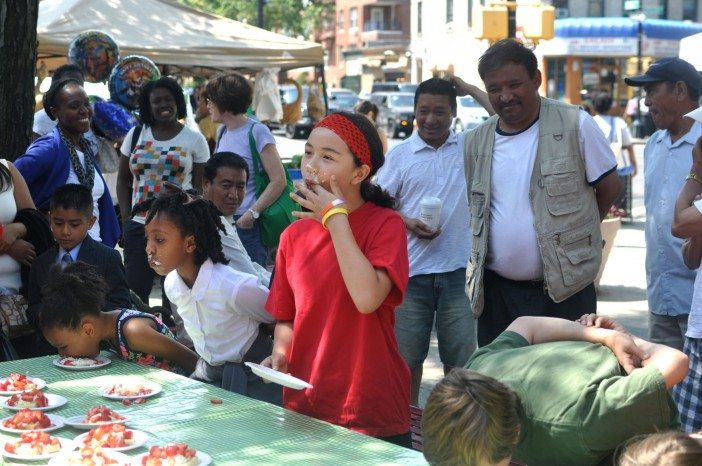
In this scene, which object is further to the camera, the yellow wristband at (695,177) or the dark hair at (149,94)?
the dark hair at (149,94)

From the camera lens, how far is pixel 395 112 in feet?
130

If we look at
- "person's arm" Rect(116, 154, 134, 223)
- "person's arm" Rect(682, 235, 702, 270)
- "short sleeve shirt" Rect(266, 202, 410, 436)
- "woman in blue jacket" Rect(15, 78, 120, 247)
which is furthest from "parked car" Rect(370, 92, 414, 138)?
"short sleeve shirt" Rect(266, 202, 410, 436)

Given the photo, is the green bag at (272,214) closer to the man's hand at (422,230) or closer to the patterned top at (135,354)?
the man's hand at (422,230)

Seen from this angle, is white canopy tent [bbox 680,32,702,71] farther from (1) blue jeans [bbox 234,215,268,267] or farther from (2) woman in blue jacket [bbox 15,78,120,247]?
(2) woman in blue jacket [bbox 15,78,120,247]

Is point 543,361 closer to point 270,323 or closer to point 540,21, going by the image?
point 270,323

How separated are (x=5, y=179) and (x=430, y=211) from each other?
226cm

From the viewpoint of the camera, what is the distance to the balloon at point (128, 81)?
33.9 ft

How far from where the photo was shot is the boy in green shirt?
269 centimetres

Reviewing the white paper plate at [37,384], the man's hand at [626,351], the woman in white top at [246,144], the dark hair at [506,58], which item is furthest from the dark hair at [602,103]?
the man's hand at [626,351]

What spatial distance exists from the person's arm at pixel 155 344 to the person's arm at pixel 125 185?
326 centimetres

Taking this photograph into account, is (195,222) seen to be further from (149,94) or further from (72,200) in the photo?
(149,94)

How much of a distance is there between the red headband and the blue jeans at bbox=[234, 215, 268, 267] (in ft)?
11.7

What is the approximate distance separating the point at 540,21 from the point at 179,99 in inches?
327

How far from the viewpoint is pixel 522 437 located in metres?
2.95
